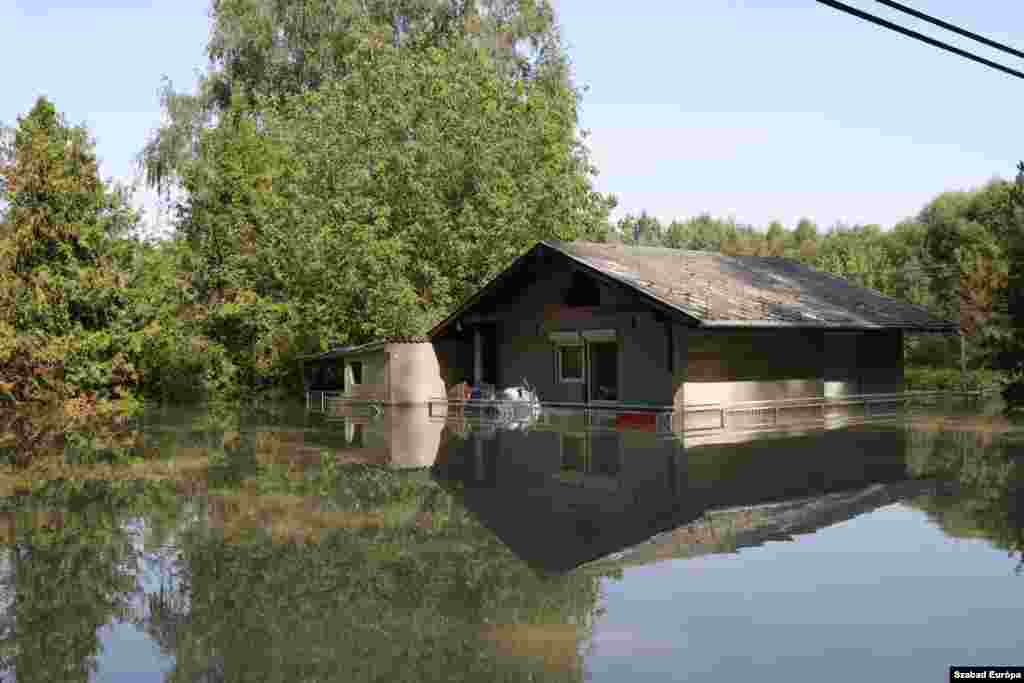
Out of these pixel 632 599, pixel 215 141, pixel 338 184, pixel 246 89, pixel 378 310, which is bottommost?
pixel 632 599

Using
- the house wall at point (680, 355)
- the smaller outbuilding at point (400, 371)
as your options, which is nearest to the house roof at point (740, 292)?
the house wall at point (680, 355)

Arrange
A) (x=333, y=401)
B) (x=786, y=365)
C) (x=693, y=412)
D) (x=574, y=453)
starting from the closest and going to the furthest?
1. (x=574, y=453)
2. (x=693, y=412)
3. (x=786, y=365)
4. (x=333, y=401)

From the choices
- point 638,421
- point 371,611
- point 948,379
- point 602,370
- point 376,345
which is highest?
point 376,345

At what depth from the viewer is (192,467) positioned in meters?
17.7

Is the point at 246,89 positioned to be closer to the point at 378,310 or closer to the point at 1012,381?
the point at 378,310

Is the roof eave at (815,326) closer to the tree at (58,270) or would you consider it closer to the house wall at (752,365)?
the house wall at (752,365)

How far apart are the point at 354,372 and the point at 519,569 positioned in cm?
2737

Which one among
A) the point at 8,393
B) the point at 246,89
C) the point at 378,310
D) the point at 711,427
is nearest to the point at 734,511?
the point at 711,427

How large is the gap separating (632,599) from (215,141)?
41.1 m

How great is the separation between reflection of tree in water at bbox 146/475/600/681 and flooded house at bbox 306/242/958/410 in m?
14.9

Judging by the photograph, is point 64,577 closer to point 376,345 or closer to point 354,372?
point 376,345

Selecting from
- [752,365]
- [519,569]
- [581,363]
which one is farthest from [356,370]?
[519,569]

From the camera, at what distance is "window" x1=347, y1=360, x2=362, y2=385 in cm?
3569

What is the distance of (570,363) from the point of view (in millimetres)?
30047
